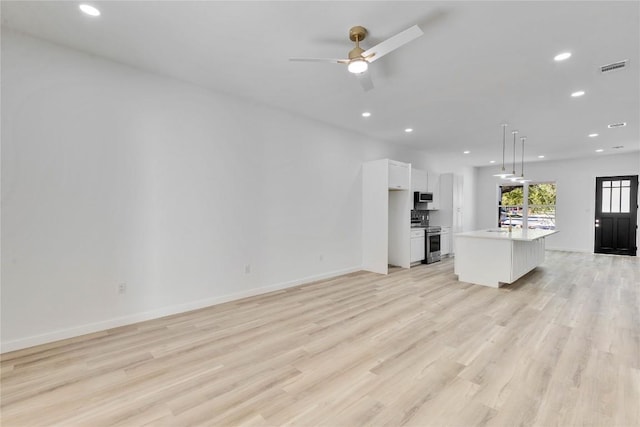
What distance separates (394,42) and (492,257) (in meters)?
4.10

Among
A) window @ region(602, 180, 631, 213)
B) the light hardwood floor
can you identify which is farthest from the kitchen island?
window @ region(602, 180, 631, 213)

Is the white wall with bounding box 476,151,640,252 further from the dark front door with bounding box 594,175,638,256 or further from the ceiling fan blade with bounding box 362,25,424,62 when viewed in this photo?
the ceiling fan blade with bounding box 362,25,424,62

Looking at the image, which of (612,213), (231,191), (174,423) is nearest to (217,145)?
(231,191)

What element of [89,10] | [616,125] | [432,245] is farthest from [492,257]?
[89,10]

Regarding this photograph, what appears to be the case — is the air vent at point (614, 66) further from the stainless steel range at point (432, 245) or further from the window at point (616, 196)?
the window at point (616, 196)

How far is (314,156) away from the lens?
5324 mm

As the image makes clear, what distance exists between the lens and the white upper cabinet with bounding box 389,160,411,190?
19.7ft

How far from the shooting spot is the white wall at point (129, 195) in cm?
278

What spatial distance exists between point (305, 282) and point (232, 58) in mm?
3587

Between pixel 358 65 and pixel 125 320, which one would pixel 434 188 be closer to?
pixel 358 65

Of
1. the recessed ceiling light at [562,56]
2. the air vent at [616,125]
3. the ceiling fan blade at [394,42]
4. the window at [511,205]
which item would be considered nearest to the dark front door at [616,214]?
the window at [511,205]

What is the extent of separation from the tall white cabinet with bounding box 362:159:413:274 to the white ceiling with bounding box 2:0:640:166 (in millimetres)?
1442

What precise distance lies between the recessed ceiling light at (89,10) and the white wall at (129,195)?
81cm

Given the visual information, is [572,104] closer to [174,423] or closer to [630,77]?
[630,77]
